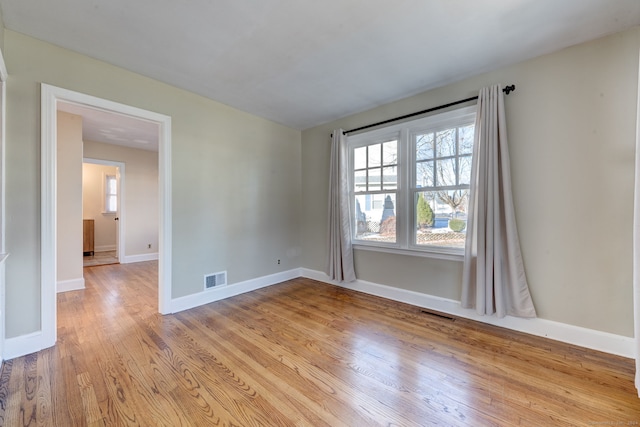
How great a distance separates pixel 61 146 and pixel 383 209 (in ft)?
15.2

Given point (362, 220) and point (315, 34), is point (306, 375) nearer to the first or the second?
point (362, 220)

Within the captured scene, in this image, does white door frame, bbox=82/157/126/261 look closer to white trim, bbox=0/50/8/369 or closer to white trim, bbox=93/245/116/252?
white trim, bbox=93/245/116/252

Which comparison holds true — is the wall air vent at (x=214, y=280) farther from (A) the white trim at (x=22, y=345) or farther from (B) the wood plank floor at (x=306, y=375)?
(A) the white trim at (x=22, y=345)

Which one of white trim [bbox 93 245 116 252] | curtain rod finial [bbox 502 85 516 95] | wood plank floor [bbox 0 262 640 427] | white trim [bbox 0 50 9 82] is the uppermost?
curtain rod finial [bbox 502 85 516 95]

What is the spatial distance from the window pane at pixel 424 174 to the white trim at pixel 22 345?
390 cm

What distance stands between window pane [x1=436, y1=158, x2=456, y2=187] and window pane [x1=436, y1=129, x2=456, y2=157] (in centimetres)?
9

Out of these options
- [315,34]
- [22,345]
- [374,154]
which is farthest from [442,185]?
[22,345]

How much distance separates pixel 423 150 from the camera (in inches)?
120

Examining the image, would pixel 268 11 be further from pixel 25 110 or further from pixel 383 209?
pixel 383 209

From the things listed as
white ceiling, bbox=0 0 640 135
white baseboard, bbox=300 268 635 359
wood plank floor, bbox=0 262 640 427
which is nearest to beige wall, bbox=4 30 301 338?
white ceiling, bbox=0 0 640 135

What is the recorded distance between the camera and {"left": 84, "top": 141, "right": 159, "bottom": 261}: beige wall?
5637mm

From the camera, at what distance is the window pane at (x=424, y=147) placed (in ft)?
9.82

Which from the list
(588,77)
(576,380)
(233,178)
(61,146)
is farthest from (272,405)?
(61,146)

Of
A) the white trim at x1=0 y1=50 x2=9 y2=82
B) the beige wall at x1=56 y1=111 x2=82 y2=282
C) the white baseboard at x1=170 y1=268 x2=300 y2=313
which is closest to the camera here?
→ the white trim at x1=0 y1=50 x2=9 y2=82
